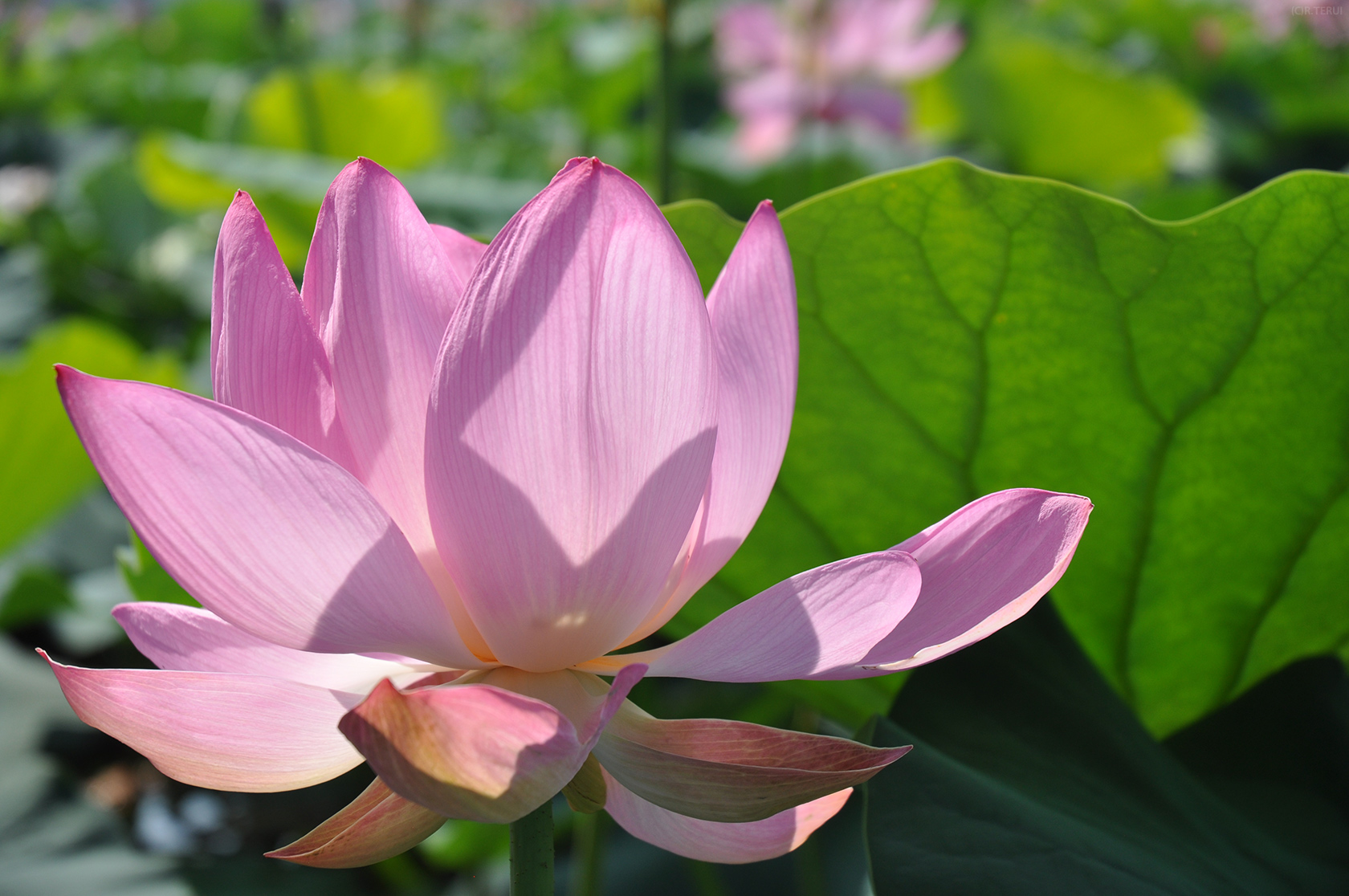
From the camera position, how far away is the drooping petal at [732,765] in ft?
1.08

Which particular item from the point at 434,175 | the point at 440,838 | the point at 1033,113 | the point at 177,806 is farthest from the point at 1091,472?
the point at 1033,113

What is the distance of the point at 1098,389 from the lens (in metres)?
0.57

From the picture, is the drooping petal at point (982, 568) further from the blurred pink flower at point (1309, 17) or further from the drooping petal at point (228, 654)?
the blurred pink flower at point (1309, 17)

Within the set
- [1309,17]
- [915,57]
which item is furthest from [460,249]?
[1309,17]

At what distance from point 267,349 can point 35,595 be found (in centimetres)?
106

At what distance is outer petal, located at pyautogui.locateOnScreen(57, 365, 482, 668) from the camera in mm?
315

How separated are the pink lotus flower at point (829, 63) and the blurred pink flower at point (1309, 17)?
1654mm

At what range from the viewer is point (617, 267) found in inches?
13.3

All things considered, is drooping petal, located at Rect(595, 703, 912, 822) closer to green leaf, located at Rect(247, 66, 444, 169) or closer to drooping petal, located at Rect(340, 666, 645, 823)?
drooping petal, located at Rect(340, 666, 645, 823)

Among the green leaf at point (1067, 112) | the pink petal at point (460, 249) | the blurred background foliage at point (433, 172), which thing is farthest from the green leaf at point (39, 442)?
the green leaf at point (1067, 112)

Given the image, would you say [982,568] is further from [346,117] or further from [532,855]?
[346,117]

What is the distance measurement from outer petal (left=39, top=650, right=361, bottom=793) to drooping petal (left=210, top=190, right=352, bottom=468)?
80 millimetres

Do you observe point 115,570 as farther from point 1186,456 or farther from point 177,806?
point 1186,456

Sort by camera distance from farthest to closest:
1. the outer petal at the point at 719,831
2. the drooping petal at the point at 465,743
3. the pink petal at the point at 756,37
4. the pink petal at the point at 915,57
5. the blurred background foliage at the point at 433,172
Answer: the pink petal at the point at 756,37 → the pink petal at the point at 915,57 → the blurred background foliage at the point at 433,172 → the outer petal at the point at 719,831 → the drooping petal at the point at 465,743
